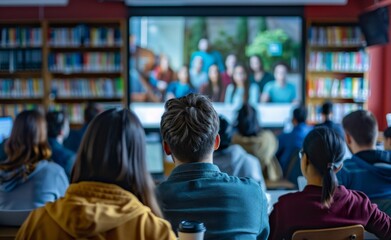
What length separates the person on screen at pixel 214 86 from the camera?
775cm

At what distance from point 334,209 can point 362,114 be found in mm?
1040

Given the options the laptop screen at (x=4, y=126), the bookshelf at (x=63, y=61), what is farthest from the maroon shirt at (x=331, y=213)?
the bookshelf at (x=63, y=61)

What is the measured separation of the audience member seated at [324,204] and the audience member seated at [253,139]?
8.14ft

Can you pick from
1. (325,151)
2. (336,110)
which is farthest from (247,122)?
(336,110)

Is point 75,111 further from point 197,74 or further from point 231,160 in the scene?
point 231,160

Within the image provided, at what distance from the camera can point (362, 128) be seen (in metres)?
3.15

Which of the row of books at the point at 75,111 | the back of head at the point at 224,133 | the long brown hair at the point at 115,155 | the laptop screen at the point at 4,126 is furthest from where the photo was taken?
the row of books at the point at 75,111

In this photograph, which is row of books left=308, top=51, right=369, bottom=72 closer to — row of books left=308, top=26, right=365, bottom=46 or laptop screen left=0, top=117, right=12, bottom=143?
row of books left=308, top=26, right=365, bottom=46

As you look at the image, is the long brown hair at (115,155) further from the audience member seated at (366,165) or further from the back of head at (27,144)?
the back of head at (27,144)

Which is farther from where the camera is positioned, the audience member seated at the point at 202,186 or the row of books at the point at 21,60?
the row of books at the point at 21,60

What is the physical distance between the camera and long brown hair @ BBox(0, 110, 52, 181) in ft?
10.4

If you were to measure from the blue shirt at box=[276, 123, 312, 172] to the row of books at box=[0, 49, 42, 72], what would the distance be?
145 inches

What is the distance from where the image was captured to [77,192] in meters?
1.51

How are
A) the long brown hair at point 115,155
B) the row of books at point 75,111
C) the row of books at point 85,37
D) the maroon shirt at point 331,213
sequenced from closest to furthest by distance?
the long brown hair at point 115,155 → the maroon shirt at point 331,213 → the row of books at point 85,37 → the row of books at point 75,111
